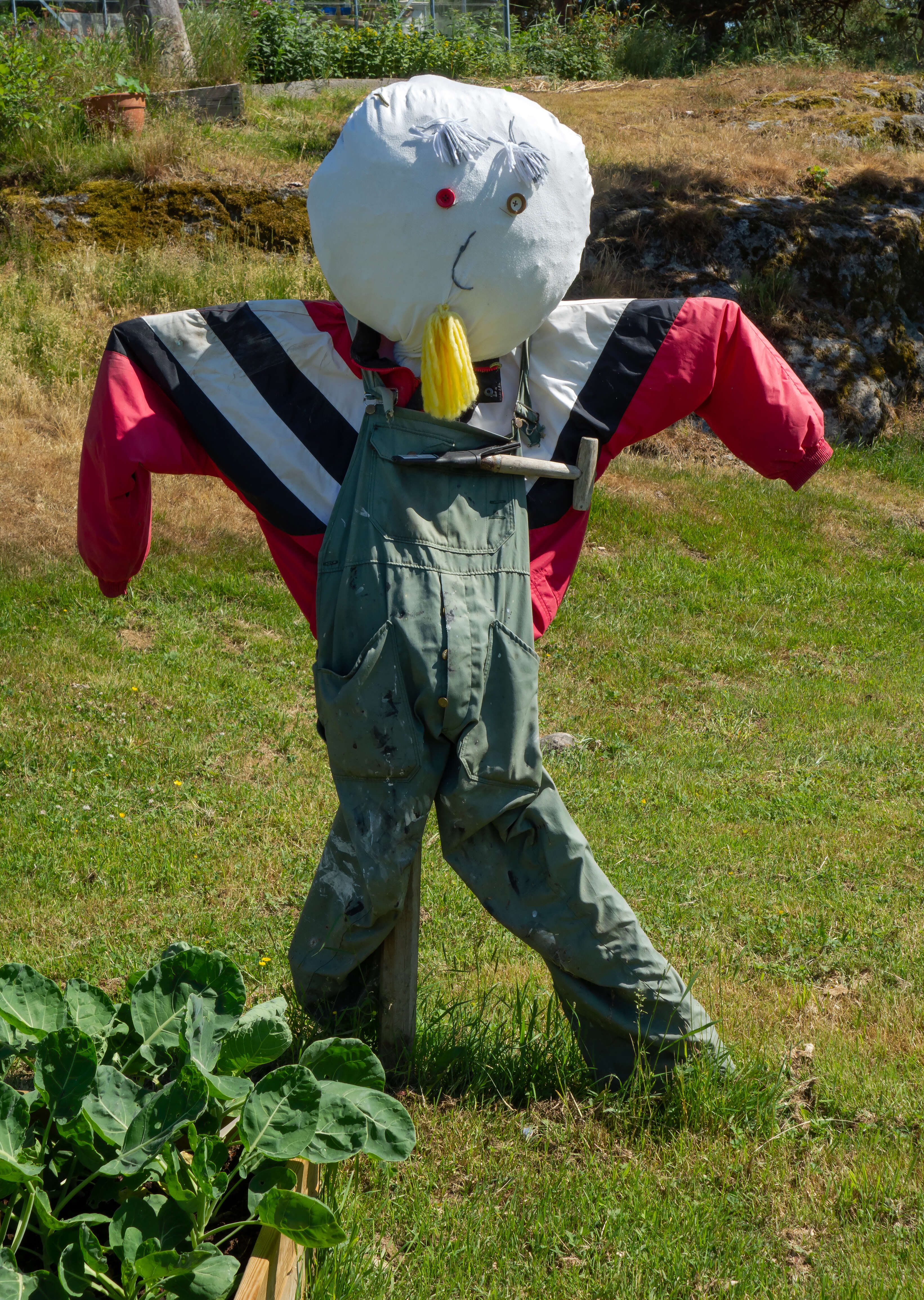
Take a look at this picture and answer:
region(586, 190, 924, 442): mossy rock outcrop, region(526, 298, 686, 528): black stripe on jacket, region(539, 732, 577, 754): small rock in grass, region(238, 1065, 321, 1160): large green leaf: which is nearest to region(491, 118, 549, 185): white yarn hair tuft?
region(526, 298, 686, 528): black stripe on jacket

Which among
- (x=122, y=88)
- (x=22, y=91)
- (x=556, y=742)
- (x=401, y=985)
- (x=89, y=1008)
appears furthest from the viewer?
(x=122, y=88)

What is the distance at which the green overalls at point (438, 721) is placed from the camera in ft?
7.98

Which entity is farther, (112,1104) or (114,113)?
(114,113)

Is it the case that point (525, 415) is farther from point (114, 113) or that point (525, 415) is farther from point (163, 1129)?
point (114, 113)

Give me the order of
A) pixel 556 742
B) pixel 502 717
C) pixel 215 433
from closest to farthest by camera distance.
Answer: pixel 502 717, pixel 215 433, pixel 556 742

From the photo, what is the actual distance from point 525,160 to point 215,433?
899mm

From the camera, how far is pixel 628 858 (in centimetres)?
462

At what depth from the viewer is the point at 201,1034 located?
7.09 feet

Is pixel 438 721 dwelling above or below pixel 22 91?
below

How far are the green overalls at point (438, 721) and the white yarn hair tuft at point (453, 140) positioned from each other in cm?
50

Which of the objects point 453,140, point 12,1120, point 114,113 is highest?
point 114,113

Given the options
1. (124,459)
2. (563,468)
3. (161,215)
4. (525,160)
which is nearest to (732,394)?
(563,468)

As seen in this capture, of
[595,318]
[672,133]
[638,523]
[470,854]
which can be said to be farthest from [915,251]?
[470,854]

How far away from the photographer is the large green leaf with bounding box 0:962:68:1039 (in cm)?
214
